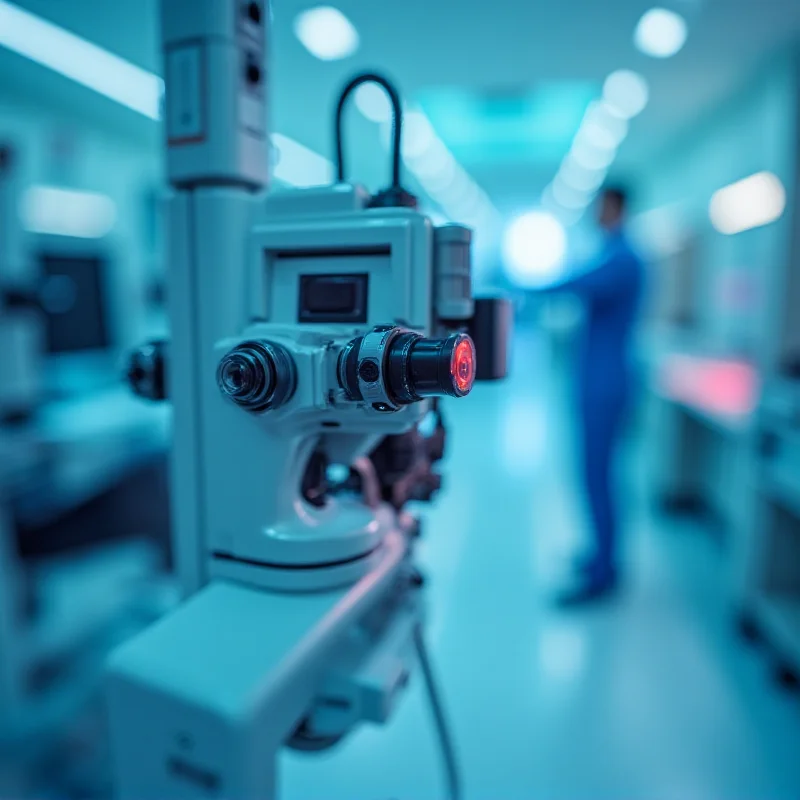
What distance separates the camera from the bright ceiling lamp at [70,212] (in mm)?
3082

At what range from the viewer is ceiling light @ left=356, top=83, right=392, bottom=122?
2.20 m

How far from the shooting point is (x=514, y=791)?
1.35 metres

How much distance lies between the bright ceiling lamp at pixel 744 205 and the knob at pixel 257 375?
8.98 feet

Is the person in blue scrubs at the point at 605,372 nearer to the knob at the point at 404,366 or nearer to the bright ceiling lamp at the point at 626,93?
the bright ceiling lamp at the point at 626,93

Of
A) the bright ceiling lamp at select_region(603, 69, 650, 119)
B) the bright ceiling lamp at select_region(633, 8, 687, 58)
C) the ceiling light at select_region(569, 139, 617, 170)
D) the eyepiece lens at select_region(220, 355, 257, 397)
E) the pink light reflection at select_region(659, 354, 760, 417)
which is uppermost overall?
the ceiling light at select_region(569, 139, 617, 170)

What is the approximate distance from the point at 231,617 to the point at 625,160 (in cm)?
535

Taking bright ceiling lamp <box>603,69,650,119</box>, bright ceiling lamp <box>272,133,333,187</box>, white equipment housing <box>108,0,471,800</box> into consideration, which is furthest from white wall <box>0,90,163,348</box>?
bright ceiling lamp <box>603,69,650,119</box>

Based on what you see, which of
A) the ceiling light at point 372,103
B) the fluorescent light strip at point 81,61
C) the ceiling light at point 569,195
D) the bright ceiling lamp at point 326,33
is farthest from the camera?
the ceiling light at point 569,195

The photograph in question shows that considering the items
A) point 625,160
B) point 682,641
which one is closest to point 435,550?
point 682,641

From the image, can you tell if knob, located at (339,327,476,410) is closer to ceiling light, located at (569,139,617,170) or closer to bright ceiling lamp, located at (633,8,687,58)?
bright ceiling lamp, located at (633,8,687,58)

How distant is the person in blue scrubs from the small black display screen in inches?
57.0

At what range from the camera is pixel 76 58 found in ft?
5.37

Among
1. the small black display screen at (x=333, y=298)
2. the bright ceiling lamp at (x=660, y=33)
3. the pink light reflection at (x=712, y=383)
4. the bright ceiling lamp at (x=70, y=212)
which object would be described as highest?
the bright ceiling lamp at (x=660, y=33)

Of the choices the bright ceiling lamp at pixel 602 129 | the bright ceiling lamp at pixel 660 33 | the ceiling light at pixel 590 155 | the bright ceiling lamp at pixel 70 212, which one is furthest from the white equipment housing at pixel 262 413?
the ceiling light at pixel 590 155
